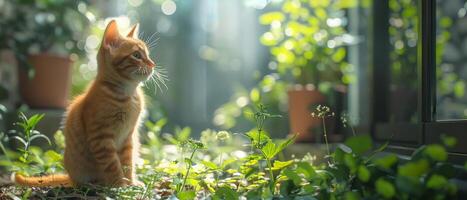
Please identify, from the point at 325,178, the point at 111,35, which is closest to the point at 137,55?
the point at 111,35

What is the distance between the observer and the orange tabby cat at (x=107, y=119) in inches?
57.4

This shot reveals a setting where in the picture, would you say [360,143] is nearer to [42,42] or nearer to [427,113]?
[427,113]

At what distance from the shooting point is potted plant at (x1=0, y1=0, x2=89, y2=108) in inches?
106

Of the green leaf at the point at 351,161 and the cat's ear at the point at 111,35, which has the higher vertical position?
the cat's ear at the point at 111,35

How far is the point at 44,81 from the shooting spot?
9.02ft

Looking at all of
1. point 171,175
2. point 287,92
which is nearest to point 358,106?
point 287,92

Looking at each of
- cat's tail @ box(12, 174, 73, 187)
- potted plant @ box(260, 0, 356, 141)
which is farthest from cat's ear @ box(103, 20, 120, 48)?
potted plant @ box(260, 0, 356, 141)

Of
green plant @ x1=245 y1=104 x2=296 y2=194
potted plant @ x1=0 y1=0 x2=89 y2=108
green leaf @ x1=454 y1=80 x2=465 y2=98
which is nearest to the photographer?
A: green plant @ x1=245 y1=104 x2=296 y2=194

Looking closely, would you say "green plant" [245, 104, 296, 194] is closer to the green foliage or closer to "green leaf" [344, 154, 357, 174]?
the green foliage

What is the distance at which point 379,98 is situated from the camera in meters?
2.44

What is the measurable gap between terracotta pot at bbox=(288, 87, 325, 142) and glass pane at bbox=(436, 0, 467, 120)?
0.66 meters

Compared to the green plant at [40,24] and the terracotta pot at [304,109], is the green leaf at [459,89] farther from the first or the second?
the green plant at [40,24]

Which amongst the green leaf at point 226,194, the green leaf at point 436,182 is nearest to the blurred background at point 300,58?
the green leaf at point 226,194

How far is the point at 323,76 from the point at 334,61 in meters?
0.11
